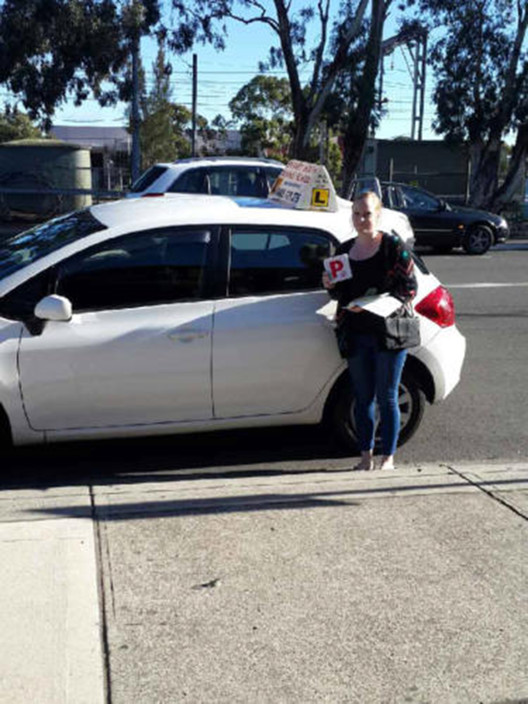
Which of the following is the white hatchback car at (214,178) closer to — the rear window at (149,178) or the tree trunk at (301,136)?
the rear window at (149,178)

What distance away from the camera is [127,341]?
4.96m

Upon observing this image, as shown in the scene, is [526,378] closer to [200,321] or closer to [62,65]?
[200,321]

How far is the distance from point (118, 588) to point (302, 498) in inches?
50.5

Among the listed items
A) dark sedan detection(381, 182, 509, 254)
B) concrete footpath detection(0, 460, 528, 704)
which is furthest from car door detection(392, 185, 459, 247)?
concrete footpath detection(0, 460, 528, 704)

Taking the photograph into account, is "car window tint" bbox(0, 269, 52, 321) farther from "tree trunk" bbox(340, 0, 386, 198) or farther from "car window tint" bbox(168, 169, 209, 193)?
"tree trunk" bbox(340, 0, 386, 198)

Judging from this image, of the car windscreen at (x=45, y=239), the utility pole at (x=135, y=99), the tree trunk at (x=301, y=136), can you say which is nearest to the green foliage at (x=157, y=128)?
the utility pole at (x=135, y=99)

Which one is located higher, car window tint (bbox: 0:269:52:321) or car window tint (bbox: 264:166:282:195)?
car window tint (bbox: 264:166:282:195)

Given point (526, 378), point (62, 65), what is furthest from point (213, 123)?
point (526, 378)

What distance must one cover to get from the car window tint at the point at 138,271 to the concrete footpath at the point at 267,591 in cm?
114

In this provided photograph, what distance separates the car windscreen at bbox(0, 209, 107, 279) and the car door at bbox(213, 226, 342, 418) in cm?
92

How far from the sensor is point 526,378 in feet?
25.7

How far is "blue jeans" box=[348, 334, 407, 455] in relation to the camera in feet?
16.3

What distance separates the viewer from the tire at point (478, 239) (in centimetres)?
1898

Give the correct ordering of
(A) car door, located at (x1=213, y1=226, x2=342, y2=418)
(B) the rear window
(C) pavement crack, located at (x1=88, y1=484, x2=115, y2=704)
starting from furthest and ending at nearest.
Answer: (B) the rear window < (A) car door, located at (x1=213, y1=226, x2=342, y2=418) < (C) pavement crack, located at (x1=88, y1=484, x2=115, y2=704)
